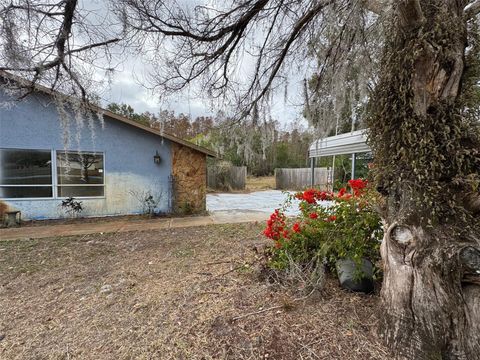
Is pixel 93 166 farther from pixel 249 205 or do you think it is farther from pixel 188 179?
pixel 249 205

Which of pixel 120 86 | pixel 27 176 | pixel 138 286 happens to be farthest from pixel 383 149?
pixel 27 176

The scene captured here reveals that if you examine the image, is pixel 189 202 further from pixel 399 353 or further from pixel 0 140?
pixel 399 353

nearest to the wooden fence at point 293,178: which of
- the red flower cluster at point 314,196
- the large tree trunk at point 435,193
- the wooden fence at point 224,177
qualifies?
the wooden fence at point 224,177

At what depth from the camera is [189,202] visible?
7219 millimetres

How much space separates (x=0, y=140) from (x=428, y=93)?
8574mm

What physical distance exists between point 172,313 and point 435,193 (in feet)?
7.47

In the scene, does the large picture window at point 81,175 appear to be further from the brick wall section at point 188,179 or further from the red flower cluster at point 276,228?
the red flower cluster at point 276,228

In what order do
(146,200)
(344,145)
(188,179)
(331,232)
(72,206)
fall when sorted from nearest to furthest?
(331,232) → (72,206) → (146,200) → (188,179) → (344,145)

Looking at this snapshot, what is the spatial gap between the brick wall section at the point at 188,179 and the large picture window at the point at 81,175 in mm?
2045

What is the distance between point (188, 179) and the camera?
7.24m

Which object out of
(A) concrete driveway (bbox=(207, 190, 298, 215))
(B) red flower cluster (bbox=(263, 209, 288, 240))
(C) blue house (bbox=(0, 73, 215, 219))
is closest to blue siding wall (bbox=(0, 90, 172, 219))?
(C) blue house (bbox=(0, 73, 215, 219))

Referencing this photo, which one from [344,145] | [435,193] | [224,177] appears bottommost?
[435,193]

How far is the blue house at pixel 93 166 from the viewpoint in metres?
6.12

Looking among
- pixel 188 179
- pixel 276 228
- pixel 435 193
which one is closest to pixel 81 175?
pixel 188 179
